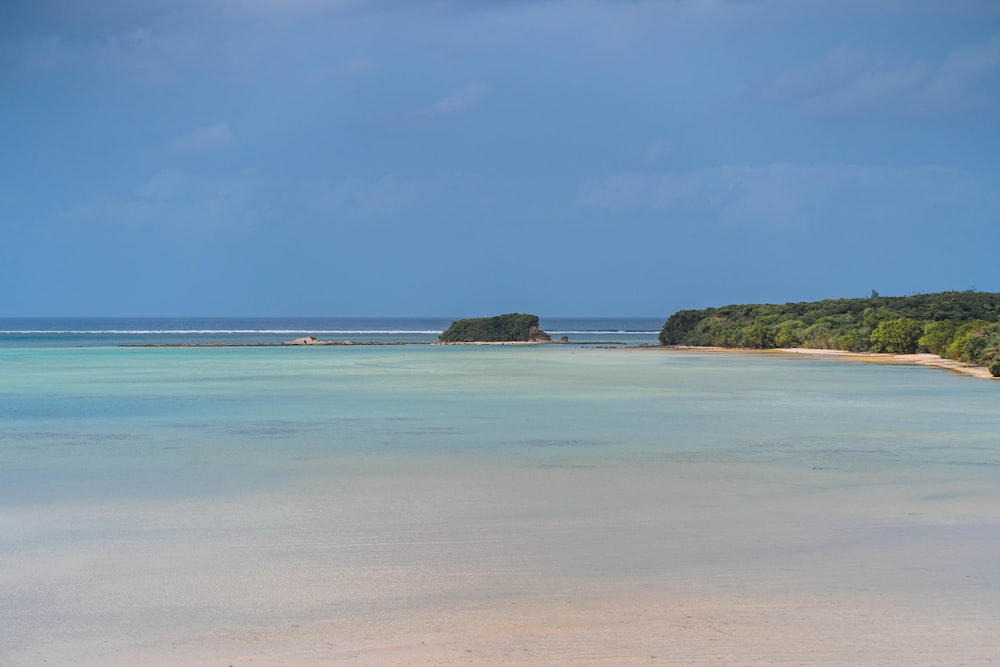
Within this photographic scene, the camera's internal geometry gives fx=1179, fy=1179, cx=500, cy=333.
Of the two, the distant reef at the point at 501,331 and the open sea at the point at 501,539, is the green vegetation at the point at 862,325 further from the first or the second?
the open sea at the point at 501,539

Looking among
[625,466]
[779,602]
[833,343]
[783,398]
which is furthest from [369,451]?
[833,343]

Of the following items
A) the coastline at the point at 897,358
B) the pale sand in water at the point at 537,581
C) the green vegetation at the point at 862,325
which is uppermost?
the green vegetation at the point at 862,325

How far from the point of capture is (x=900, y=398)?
23703 millimetres

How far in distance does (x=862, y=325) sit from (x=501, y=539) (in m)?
51.3

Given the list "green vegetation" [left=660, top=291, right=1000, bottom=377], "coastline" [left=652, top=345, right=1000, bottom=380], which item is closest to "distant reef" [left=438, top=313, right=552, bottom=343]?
"green vegetation" [left=660, top=291, right=1000, bottom=377]

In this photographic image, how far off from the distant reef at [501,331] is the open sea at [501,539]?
195 feet

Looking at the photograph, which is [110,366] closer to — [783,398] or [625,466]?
[783,398]

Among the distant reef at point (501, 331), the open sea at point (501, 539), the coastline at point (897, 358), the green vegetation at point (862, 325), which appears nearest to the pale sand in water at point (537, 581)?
the open sea at point (501, 539)

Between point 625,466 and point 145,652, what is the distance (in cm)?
777

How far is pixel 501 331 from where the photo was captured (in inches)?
3159

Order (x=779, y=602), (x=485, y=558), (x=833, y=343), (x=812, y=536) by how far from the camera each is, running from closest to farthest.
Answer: (x=779, y=602) < (x=485, y=558) < (x=812, y=536) < (x=833, y=343)

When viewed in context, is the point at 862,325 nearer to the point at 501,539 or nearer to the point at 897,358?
the point at 897,358

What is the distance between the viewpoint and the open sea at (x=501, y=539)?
6031 millimetres

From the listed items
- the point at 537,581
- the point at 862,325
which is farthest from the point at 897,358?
the point at 537,581
